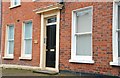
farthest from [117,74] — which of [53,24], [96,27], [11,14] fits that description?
[11,14]

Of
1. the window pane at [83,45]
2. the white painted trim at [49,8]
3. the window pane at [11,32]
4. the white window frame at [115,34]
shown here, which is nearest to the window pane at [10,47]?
the window pane at [11,32]

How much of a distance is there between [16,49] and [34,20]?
254cm

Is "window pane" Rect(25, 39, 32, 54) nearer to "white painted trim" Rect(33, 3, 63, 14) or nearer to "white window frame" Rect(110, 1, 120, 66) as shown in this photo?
"white painted trim" Rect(33, 3, 63, 14)

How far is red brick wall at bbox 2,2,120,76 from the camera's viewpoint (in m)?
9.13

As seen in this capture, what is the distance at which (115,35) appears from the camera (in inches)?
350

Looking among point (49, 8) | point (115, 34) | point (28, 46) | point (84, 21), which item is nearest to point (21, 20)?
point (28, 46)

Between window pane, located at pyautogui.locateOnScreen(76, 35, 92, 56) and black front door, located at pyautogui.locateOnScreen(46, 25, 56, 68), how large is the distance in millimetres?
1810

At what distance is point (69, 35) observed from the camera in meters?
11.0

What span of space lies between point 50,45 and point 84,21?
2.78 metres

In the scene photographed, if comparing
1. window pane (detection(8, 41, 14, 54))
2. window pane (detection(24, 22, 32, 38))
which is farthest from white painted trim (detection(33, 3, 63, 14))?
window pane (detection(8, 41, 14, 54))

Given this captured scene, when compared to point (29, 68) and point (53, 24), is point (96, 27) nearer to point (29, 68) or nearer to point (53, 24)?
point (53, 24)

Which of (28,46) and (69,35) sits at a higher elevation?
(69,35)

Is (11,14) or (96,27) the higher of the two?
(11,14)

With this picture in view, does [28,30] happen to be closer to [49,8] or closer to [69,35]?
[49,8]
